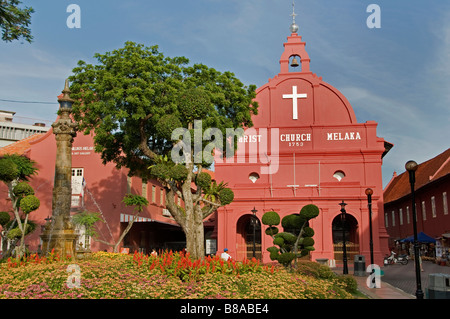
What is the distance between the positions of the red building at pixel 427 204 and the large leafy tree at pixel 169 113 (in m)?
18.7

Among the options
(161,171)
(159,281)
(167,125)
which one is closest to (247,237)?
(161,171)

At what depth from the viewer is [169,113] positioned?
19.4 metres

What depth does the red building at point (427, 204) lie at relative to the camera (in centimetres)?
3256

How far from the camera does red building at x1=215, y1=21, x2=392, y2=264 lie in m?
30.9

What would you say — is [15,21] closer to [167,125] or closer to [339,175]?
[167,125]

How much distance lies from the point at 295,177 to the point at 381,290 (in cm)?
1813

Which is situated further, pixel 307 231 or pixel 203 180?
pixel 307 231

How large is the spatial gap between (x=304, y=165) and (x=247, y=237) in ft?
22.2

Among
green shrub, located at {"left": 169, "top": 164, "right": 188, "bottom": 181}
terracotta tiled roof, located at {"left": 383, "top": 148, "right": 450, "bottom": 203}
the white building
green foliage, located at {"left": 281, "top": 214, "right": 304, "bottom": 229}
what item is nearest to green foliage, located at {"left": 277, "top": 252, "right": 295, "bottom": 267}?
green foliage, located at {"left": 281, "top": 214, "right": 304, "bottom": 229}

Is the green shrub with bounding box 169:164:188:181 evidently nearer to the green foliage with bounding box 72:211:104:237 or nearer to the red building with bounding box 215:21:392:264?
the green foliage with bounding box 72:211:104:237

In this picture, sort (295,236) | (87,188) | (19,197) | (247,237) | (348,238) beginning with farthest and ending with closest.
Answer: (247,237), (348,238), (87,188), (19,197), (295,236)

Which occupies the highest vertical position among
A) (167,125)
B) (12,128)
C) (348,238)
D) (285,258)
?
(12,128)

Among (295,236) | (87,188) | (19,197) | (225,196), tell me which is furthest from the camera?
(87,188)

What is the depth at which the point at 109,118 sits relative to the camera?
19047mm
